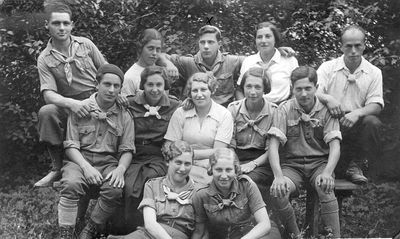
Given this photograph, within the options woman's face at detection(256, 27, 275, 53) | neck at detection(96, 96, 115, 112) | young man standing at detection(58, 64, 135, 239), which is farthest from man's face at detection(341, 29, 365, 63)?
neck at detection(96, 96, 115, 112)

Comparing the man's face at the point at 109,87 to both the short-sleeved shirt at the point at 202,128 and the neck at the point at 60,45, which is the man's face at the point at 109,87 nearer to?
the short-sleeved shirt at the point at 202,128

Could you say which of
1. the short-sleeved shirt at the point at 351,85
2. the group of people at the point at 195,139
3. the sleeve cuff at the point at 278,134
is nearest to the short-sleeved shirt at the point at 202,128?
the group of people at the point at 195,139

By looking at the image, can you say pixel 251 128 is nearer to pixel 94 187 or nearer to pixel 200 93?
pixel 200 93

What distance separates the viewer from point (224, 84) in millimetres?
6438

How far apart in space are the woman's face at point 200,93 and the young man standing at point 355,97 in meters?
0.86

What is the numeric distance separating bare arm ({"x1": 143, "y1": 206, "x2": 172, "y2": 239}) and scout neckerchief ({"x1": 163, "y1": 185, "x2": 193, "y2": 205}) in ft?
0.49

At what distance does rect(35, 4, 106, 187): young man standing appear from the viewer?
19.3 ft

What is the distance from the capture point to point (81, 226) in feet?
19.6

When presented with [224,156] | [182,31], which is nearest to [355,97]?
[224,156]

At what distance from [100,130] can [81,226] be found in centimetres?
79

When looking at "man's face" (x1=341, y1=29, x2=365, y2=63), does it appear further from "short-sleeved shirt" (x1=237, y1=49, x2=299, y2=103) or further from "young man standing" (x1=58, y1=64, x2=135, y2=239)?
"young man standing" (x1=58, y1=64, x2=135, y2=239)

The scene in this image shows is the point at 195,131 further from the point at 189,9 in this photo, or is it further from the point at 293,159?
the point at 189,9

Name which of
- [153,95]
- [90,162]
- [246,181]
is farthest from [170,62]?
[246,181]

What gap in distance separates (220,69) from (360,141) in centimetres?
129
